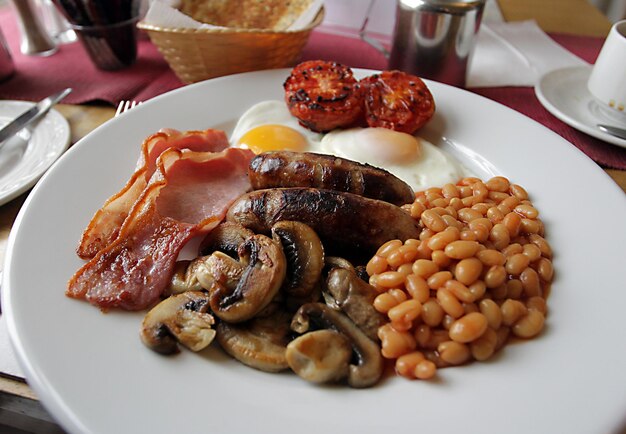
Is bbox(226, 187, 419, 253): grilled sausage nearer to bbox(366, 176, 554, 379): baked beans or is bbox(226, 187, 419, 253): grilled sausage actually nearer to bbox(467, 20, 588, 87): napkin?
bbox(366, 176, 554, 379): baked beans

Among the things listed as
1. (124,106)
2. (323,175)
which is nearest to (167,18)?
(124,106)

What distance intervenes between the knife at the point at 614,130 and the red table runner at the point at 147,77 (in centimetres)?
5

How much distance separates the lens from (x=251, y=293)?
120cm

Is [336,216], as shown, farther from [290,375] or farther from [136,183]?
[136,183]

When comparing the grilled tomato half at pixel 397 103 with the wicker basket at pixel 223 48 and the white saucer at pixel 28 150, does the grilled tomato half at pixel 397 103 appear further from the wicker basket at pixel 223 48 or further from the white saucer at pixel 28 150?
the white saucer at pixel 28 150

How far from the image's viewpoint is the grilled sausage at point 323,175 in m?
1.53

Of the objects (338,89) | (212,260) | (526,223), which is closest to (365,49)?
(338,89)

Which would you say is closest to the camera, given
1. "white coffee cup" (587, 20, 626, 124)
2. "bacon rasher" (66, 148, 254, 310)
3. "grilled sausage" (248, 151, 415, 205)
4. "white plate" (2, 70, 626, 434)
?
"white plate" (2, 70, 626, 434)

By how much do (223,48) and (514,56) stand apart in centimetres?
168

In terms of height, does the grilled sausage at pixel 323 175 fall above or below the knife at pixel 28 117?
above

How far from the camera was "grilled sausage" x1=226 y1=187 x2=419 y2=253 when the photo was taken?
1384 mm

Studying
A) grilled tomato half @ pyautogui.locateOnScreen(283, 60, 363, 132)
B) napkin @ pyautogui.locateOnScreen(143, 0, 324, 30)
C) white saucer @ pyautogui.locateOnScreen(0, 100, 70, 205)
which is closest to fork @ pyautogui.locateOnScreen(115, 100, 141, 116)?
white saucer @ pyautogui.locateOnScreen(0, 100, 70, 205)

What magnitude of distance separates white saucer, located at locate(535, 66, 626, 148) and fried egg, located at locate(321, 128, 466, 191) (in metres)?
0.64

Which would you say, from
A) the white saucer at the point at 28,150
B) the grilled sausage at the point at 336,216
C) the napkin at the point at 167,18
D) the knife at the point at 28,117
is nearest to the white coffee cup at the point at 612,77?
the grilled sausage at the point at 336,216
